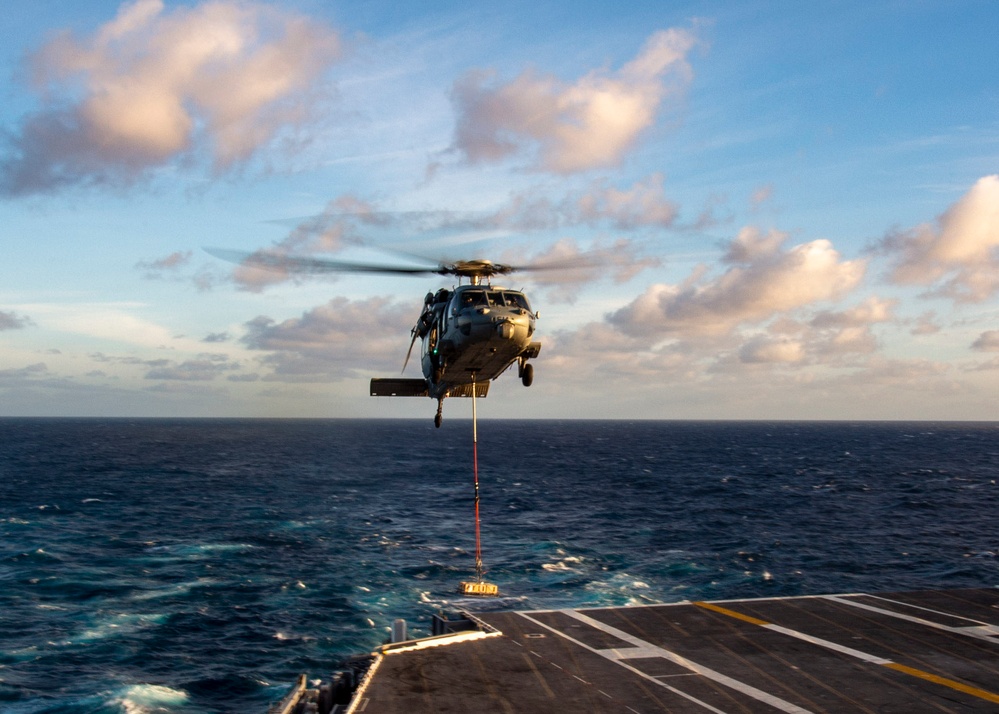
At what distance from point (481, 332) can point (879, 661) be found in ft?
56.8

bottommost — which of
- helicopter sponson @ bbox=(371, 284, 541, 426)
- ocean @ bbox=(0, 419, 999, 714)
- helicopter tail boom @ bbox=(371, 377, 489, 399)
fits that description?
ocean @ bbox=(0, 419, 999, 714)

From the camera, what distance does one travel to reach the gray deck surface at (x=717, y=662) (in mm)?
21047

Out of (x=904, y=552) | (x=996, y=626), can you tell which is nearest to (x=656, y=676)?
(x=996, y=626)

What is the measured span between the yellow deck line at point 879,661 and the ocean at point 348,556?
1361cm

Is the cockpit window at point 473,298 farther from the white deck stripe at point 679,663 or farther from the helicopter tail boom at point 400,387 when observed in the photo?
the white deck stripe at point 679,663

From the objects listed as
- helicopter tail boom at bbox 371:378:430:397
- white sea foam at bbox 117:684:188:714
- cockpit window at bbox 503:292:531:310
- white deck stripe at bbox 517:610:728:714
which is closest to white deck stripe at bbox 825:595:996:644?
white deck stripe at bbox 517:610:728:714

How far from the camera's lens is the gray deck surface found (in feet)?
69.1

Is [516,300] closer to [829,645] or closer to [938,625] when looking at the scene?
[829,645]

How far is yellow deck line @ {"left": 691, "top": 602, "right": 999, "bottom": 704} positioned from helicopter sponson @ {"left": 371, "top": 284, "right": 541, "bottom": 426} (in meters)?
13.9

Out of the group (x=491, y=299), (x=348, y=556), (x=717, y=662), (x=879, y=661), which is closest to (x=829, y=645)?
(x=879, y=661)

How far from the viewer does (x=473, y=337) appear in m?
24.3

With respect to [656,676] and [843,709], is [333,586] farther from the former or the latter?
[843,709]

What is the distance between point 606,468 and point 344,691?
106 meters

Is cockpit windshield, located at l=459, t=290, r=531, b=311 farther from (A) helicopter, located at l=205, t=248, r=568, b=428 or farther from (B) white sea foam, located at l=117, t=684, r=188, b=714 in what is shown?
(B) white sea foam, located at l=117, t=684, r=188, b=714
